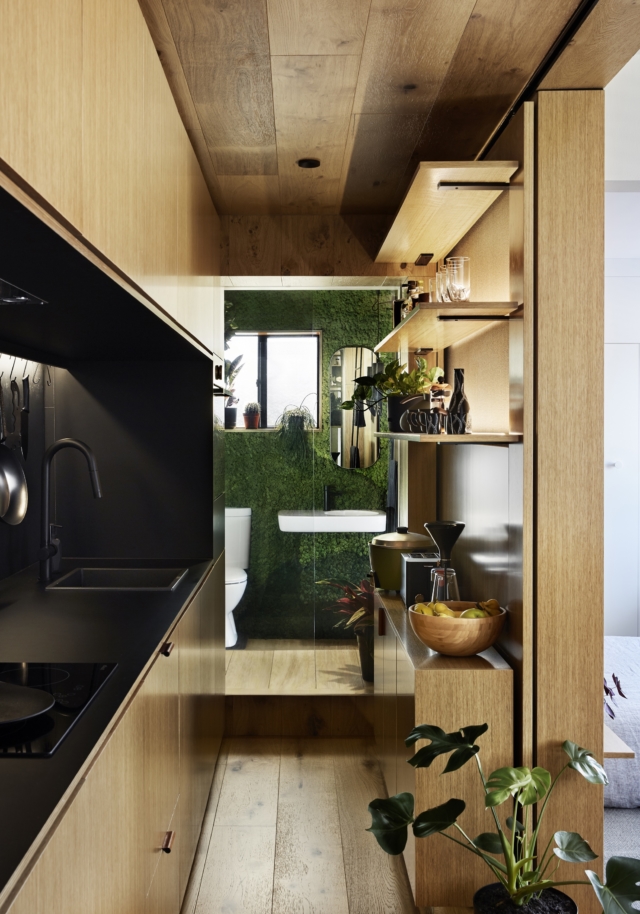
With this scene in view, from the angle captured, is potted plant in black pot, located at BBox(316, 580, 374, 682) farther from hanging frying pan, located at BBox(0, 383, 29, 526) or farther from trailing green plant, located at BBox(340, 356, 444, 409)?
hanging frying pan, located at BBox(0, 383, 29, 526)

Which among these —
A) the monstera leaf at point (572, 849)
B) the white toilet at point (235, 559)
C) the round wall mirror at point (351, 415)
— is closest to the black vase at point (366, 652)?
the white toilet at point (235, 559)

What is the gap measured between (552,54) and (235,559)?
254 centimetres

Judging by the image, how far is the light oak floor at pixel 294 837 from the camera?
7.63ft

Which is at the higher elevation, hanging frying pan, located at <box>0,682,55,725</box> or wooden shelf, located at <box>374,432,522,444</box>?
wooden shelf, located at <box>374,432,522,444</box>

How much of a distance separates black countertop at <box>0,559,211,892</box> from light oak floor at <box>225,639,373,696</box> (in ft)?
3.16

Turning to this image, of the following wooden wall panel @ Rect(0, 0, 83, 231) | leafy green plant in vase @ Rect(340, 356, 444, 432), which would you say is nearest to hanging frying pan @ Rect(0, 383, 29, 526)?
wooden wall panel @ Rect(0, 0, 83, 231)

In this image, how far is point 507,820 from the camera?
79.6 inches

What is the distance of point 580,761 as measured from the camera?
1.97 metres

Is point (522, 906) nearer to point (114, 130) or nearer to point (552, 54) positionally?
point (114, 130)

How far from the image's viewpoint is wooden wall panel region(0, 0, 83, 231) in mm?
909

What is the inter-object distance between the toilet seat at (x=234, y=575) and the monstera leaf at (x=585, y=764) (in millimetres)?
1939

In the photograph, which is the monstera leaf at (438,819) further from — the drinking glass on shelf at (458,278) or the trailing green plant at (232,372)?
the trailing green plant at (232,372)

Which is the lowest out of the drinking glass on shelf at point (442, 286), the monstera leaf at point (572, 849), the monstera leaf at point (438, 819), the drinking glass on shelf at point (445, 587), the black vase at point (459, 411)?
the monstera leaf at point (572, 849)

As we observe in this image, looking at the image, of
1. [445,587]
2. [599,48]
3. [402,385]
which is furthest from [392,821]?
[599,48]
